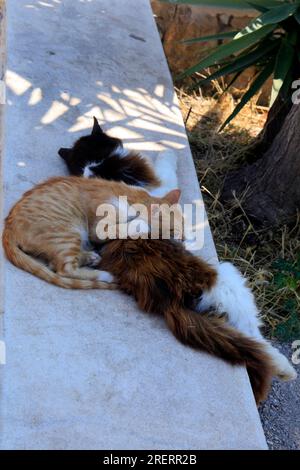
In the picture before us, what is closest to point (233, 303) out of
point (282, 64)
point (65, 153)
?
point (65, 153)

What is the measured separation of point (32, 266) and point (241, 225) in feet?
5.77

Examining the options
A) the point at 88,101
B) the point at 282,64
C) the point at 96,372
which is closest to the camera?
the point at 96,372

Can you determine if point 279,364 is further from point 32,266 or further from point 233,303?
point 32,266

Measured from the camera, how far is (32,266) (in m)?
2.84

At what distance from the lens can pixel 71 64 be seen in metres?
4.60

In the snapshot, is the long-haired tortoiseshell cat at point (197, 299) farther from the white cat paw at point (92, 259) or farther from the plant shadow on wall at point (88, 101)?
the plant shadow on wall at point (88, 101)

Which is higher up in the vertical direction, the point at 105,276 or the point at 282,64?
the point at 282,64

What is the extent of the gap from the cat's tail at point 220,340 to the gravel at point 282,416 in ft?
1.38

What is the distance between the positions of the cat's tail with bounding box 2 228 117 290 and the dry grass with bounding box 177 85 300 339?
1.23m

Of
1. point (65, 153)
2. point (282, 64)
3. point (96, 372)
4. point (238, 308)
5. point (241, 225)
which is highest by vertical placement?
point (282, 64)

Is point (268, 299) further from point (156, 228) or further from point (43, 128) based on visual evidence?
point (43, 128)

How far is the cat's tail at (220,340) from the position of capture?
8.70ft

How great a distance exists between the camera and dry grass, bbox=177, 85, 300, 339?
372 centimetres
